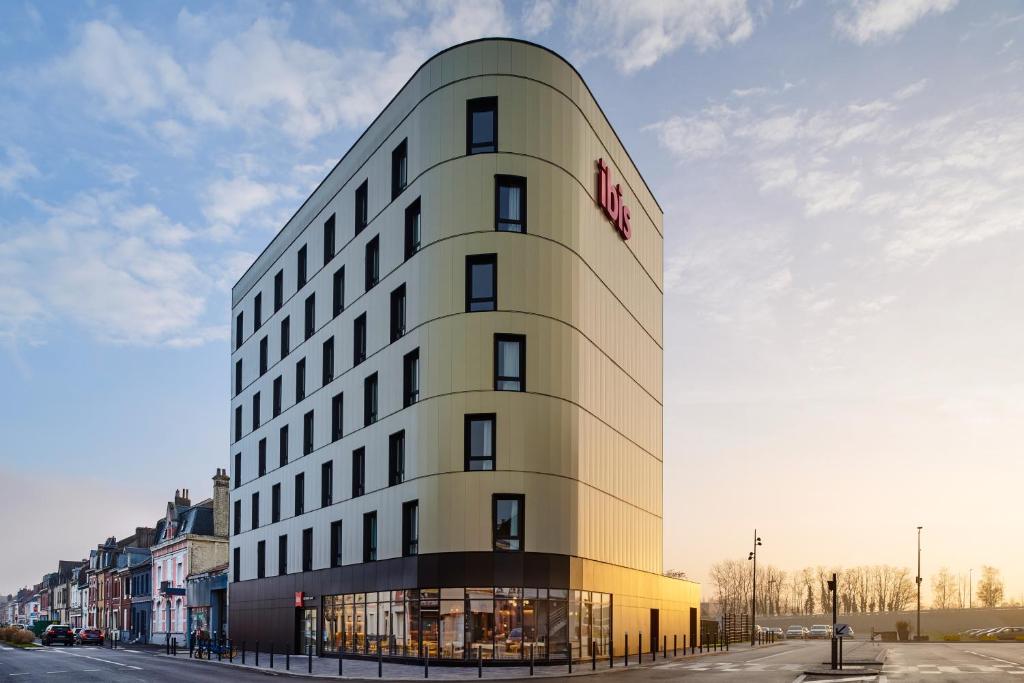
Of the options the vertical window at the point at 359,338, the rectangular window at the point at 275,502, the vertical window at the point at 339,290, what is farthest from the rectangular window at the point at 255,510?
the vertical window at the point at 359,338

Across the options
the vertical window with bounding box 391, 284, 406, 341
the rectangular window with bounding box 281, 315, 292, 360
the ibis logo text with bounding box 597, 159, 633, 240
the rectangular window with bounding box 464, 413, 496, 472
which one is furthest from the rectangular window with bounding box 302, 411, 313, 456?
the ibis logo text with bounding box 597, 159, 633, 240

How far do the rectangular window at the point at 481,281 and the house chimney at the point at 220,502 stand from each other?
4764 centimetres

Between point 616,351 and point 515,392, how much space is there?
9567 millimetres

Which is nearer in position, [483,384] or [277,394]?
[483,384]

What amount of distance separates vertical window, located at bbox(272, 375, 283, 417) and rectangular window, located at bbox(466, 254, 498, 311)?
23816mm

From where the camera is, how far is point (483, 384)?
120ft

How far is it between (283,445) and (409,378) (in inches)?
761

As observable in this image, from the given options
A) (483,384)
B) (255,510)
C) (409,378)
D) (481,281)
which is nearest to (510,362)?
(483,384)

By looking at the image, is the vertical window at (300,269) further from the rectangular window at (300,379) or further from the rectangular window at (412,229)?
the rectangular window at (412,229)

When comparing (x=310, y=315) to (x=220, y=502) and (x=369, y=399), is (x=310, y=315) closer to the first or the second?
(x=369, y=399)

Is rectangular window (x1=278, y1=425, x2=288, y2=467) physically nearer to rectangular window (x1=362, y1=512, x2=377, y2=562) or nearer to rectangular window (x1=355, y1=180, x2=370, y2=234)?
rectangular window (x1=362, y1=512, x2=377, y2=562)

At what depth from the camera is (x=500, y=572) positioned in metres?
35.4

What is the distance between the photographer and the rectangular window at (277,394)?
58000 mm

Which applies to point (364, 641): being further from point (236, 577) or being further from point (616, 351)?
point (236, 577)
